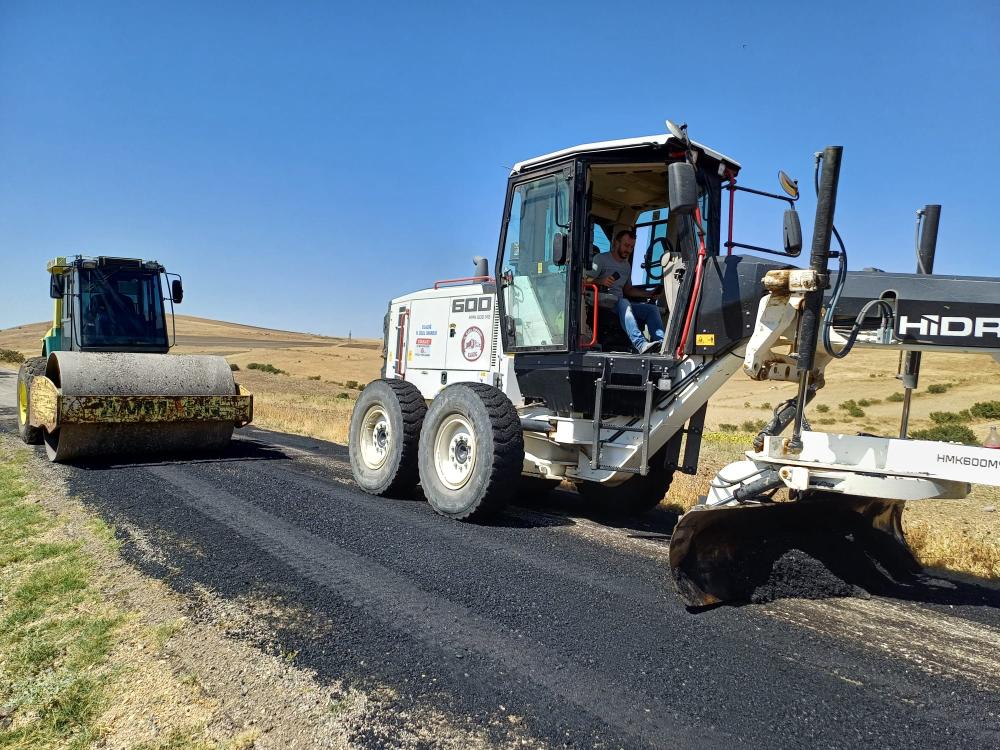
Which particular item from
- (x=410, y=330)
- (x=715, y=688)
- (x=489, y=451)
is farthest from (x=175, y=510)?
(x=715, y=688)

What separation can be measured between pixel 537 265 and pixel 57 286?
28.6 ft

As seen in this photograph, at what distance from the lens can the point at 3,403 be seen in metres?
18.1

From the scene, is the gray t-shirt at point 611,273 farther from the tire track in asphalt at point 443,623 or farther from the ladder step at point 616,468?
the tire track in asphalt at point 443,623

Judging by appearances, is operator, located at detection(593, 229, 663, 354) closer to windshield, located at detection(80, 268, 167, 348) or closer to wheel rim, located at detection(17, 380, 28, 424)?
windshield, located at detection(80, 268, 167, 348)

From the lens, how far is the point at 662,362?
609 cm

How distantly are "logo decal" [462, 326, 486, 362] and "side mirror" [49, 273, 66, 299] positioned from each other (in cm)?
741

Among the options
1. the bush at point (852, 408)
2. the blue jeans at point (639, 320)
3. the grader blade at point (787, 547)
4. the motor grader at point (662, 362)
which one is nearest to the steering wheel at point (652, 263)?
the motor grader at point (662, 362)

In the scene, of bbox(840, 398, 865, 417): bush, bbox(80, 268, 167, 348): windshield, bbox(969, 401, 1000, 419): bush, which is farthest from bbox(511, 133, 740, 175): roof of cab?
bbox(840, 398, 865, 417): bush

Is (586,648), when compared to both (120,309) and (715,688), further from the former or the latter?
(120,309)

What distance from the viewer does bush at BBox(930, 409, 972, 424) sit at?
25388 mm

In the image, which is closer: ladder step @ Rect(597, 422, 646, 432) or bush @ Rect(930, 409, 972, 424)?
ladder step @ Rect(597, 422, 646, 432)

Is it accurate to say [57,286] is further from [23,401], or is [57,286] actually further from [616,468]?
[616,468]

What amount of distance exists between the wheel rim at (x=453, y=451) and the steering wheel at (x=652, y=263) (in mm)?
2260

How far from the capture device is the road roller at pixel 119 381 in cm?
938
